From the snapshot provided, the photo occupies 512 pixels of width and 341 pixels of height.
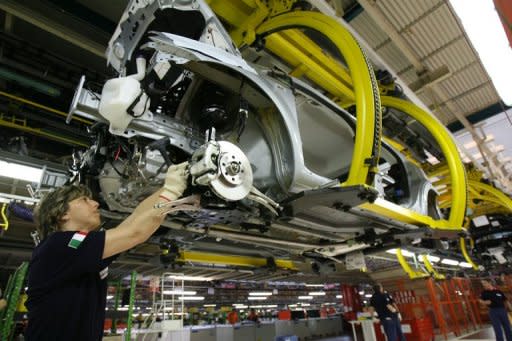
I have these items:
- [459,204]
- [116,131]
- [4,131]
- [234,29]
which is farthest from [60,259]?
[459,204]

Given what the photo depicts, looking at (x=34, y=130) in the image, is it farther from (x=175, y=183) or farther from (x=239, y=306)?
(x=239, y=306)

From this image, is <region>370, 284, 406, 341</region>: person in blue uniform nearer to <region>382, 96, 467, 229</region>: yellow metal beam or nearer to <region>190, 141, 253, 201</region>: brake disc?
<region>382, 96, 467, 229</region>: yellow metal beam

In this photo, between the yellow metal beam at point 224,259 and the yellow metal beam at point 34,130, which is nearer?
the yellow metal beam at point 34,130

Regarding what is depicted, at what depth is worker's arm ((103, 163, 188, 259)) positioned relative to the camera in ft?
4.11

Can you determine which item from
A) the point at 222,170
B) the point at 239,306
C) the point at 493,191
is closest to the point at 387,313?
Result: the point at 493,191

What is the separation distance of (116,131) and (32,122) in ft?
8.69

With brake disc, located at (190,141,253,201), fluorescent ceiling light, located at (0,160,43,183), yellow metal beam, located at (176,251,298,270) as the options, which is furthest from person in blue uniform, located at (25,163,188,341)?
yellow metal beam, located at (176,251,298,270)

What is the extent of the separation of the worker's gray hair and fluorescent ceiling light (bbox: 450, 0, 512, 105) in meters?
2.99

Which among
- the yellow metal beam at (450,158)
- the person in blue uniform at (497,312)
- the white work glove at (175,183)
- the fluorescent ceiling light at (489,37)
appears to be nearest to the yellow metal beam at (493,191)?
the person in blue uniform at (497,312)

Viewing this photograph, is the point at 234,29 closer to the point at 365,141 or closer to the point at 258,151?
the point at 258,151

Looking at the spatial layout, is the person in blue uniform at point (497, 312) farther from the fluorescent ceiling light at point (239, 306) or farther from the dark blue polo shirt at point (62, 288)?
the fluorescent ceiling light at point (239, 306)

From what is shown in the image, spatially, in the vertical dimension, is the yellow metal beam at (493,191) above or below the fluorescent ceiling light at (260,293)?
above

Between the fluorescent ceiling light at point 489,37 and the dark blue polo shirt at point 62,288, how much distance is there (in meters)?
3.00

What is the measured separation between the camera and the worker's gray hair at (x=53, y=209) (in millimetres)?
1469
